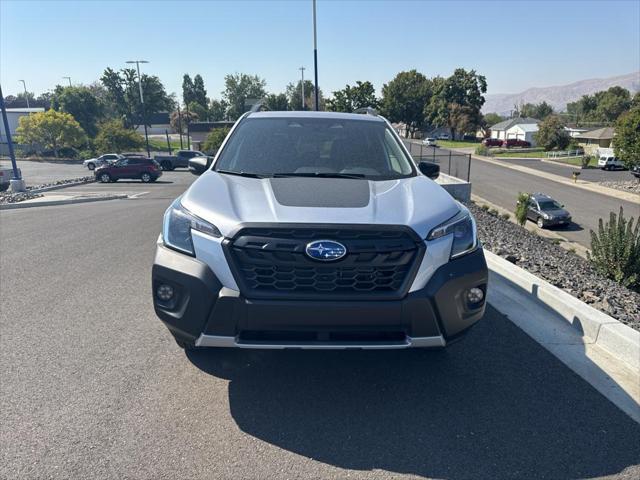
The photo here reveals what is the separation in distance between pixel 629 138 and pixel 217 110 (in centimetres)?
9885

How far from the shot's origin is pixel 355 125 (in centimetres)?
421

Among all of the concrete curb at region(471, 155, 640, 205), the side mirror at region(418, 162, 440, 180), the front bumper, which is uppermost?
the side mirror at region(418, 162, 440, 180)

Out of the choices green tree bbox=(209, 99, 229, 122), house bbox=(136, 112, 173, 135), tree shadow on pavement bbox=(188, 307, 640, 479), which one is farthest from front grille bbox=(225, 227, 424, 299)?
house bbox=(136, 112, 173, 135)

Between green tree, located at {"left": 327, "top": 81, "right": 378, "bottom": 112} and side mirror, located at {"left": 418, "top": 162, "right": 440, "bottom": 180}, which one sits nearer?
side mirror, located at {"left": 418, "top": 162, "right": 440, "bottom": 180}

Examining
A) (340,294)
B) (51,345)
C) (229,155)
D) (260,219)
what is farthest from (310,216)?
(51,345)

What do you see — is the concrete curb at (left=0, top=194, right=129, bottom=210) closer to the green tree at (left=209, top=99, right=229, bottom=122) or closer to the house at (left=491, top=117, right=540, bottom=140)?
the house at (left=491, top=117, right=540, bottom=140)

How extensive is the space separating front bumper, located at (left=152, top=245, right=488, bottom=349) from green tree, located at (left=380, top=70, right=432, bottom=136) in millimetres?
102001

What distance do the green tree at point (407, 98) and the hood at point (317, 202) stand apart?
3988 inches

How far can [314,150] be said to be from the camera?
3775 mm

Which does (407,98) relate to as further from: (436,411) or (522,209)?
(436,411)

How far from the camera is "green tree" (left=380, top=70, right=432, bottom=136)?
100750mm

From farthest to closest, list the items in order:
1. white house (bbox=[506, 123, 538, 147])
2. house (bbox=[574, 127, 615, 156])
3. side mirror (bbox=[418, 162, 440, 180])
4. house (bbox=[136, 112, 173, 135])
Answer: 1. house (bbox=[136, 112, 173, 135])
2. white house (bbox=[506, 123, 538, 147])
3. house (bbox=[574, 127, 615, 156])
4. side mirror (bbox=[418, 162, 440, 180])

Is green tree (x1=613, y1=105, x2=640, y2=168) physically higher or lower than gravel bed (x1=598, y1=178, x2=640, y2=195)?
higher

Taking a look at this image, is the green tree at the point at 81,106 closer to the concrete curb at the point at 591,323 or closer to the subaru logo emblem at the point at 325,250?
the concrete curb at the point at 591,323
